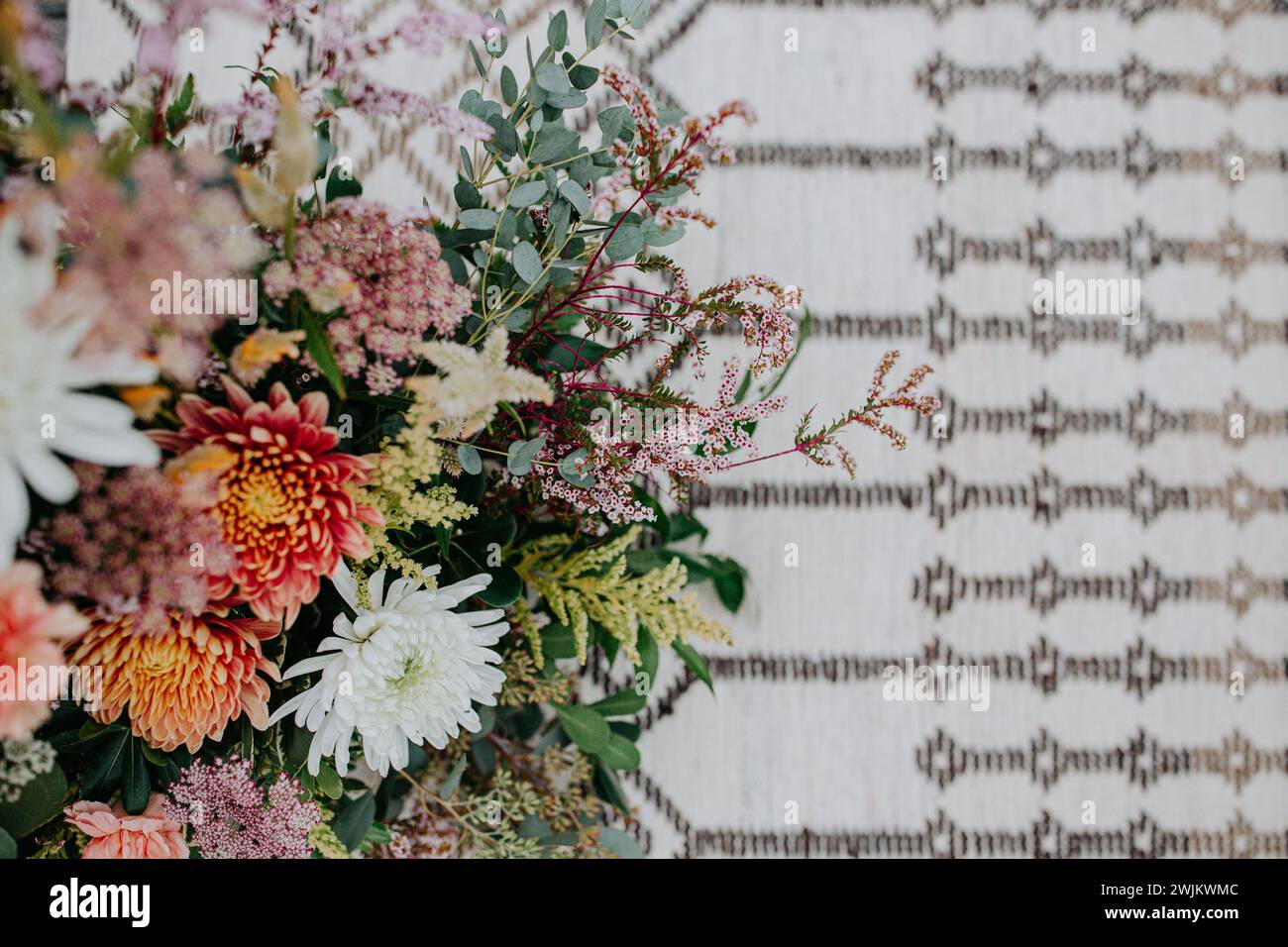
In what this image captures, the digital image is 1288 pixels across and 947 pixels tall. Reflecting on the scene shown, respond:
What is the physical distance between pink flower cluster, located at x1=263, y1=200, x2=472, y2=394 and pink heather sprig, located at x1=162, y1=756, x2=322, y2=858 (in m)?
0.30

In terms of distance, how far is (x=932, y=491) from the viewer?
35.9 inches

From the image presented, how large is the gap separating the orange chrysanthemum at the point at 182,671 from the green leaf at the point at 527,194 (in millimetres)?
318

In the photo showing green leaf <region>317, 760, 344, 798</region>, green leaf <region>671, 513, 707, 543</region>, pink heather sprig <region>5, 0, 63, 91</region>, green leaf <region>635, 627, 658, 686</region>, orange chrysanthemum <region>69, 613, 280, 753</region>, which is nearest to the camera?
pink heather sprig <region>5, 0, 63, 91</region>

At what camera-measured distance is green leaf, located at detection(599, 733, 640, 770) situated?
Answer: 76 centimetres

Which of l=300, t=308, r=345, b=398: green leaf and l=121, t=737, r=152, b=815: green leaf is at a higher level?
l=300, t=308, r=345, b=398: green leaf

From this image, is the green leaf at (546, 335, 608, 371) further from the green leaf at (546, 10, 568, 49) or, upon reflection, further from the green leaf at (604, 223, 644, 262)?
the green leaf at (546, 10, 568, 49)

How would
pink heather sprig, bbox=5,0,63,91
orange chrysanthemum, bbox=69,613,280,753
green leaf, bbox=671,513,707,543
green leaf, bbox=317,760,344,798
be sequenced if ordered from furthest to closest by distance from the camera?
green leaf, bbox=671,513,707,543
green leaf, bbox=317,760,344,798
orange chrysanthemum, bbox=69,613,280,753
pink heather sprig, bbox=5,0,63,91

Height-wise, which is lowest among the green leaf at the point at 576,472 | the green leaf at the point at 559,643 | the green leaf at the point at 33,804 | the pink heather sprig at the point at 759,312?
the green leaf at the point at 33,804

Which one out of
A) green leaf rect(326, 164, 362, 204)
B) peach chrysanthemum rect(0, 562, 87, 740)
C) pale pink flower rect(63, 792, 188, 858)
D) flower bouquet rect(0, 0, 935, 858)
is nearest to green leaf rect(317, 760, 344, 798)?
flower bouquet rect(0, 0, 935, 858)

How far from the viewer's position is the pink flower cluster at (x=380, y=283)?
48cm

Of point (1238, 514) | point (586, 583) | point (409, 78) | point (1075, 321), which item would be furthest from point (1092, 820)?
point (409, 78)

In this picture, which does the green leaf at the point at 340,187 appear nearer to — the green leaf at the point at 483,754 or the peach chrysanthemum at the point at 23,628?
the peach chrysanthemum at the point at 23,628

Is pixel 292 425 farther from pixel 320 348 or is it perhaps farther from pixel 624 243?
pixel 624 243

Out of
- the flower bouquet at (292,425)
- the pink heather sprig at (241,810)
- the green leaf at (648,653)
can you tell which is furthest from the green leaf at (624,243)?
the pink heather sprig at (241,810)
